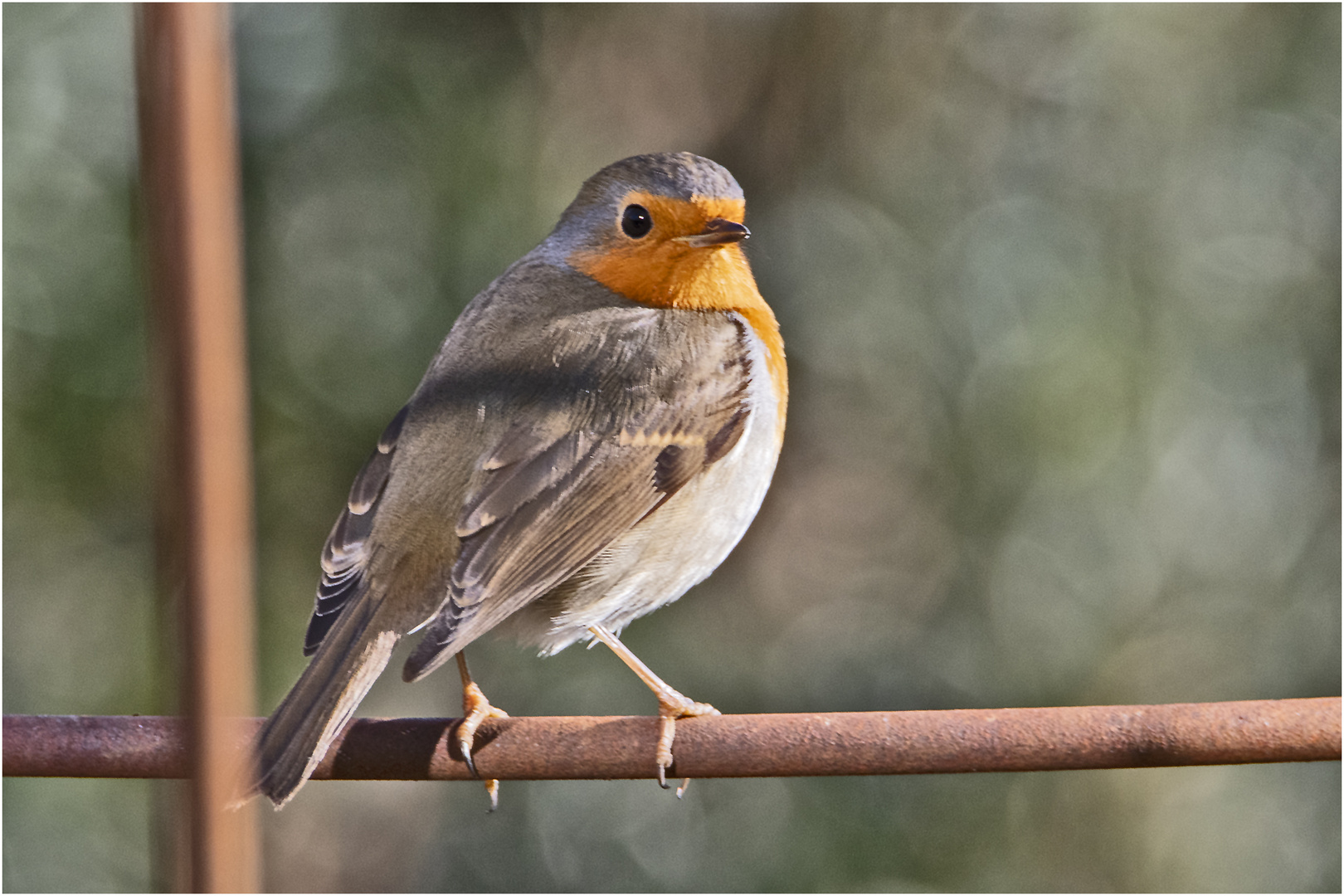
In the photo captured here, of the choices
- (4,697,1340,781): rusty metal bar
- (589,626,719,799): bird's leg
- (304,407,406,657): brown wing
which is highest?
(304,407,406,657): brown wing

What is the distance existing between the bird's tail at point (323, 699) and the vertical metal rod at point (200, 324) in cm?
139

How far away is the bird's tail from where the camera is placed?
1.91 metres

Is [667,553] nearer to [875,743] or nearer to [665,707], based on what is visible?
[665,707]

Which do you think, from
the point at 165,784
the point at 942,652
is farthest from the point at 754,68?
the point at 165,784

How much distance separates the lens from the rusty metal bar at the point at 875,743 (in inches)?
65.1

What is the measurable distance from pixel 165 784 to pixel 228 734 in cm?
13

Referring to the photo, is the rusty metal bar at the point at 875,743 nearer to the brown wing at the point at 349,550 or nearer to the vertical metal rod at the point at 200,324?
the brown wing at the point at 349,550

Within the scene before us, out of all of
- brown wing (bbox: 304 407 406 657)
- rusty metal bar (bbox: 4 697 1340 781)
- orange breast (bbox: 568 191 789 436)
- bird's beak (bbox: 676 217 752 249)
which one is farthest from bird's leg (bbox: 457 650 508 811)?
bird's beak (bbox: 676 217 752 249)

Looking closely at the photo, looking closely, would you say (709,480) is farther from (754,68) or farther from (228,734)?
→ (754,68)

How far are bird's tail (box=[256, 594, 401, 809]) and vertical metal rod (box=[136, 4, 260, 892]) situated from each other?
139 centimetres

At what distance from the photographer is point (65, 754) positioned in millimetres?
1699

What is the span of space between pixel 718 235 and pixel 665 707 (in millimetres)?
991

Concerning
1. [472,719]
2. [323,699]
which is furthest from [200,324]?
[472,719]

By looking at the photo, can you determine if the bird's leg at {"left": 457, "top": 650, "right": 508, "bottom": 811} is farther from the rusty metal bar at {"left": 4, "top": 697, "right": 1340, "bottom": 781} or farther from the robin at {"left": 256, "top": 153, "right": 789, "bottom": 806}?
the rusty metal bar at {"left": 4, "top": 697, "right": 1340, "bottom": 781}
